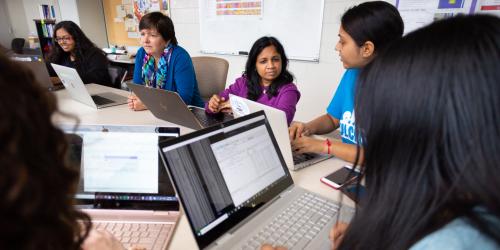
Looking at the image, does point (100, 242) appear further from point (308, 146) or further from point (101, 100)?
point (101, 100)

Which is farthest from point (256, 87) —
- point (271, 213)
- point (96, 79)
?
point (96, 79)

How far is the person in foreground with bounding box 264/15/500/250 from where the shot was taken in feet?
1.31

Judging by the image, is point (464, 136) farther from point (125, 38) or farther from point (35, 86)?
point (125, 38)

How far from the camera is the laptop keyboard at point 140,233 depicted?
2.19ft

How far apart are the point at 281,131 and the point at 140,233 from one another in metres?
0.52

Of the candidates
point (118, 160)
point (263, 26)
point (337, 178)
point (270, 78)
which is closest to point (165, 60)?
point (270, 78)

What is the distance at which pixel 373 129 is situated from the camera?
0.48 metres

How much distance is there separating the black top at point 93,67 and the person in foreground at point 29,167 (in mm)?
2371

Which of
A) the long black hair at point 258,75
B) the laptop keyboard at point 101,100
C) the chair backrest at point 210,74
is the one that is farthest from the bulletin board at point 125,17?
the long black hair at point 258,75

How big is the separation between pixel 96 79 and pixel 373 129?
252 cm

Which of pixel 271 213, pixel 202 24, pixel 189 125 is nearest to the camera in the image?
pixel 271 213

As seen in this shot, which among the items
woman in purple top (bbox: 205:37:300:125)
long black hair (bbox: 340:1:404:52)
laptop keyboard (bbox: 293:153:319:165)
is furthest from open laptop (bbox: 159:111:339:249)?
woman in purple top (bbox: 205:37:300:125)

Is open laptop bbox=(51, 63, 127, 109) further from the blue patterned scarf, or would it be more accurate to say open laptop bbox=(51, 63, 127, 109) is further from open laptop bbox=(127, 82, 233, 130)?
open laptop bbox=(127, 82, 233, 130)

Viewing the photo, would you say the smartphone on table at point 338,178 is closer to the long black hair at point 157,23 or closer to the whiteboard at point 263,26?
the long black hair at point 157,23
